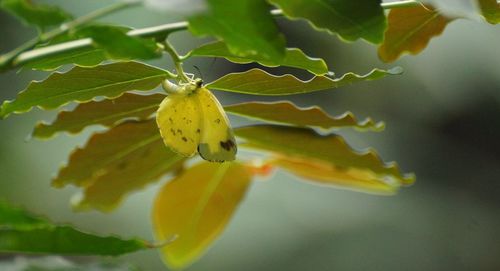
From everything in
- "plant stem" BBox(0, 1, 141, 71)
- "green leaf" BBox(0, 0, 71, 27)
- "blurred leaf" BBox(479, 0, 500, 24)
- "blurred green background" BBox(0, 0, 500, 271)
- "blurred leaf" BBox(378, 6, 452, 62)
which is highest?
"blurred green background" BBox(0, 0, 500, 271)

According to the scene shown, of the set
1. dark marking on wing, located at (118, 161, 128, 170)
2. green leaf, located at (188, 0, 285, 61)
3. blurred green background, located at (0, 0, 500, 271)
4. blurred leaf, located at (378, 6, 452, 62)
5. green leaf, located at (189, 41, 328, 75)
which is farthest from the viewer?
blurred green background, located at (0, 0, 500, 271)

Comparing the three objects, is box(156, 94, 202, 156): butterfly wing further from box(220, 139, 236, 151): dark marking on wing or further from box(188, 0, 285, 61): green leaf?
box(188, 0, 285, 61): green leaf

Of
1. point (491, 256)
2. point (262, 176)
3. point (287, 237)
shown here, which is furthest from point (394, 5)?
point (491, 256)

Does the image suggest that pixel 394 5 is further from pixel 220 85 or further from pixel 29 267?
pixel 29 267

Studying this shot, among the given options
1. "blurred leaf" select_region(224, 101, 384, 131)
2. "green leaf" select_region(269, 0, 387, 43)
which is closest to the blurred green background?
"blurred leaf" select_region(224, 101, 384, 131)

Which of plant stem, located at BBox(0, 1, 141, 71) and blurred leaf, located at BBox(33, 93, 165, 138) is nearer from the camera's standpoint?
plant stem, located at BBox(0, 1, 141, 71)

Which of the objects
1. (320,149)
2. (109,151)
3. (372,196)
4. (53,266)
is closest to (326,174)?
(320,149)

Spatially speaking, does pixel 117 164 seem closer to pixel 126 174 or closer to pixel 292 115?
pixel 126 174

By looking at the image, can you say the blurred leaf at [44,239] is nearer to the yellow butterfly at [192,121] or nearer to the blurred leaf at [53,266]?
the blurred leaf at [53,266]
